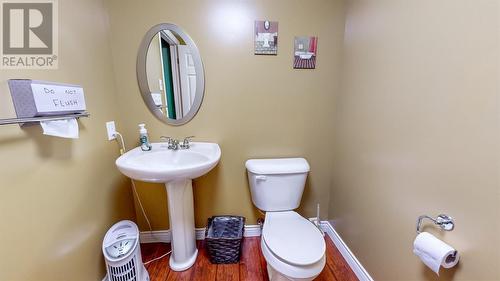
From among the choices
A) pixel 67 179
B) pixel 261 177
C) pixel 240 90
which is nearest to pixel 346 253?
pixel 261 177

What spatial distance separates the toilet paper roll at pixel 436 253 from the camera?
756mm

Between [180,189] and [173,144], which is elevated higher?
[173,144]

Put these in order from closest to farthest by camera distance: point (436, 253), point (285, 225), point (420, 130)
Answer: point (436, 253), point (420, 130), point (285, 225)

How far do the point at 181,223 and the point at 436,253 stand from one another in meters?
1.33

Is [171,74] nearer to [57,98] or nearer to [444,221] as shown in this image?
[57,98]

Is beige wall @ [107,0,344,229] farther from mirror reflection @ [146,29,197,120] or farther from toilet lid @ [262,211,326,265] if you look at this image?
toilet lid @ [262,211,326,265]

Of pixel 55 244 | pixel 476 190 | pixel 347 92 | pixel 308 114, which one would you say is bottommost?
pixel 55 244

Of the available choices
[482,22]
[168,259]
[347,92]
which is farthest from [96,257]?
[482,22]

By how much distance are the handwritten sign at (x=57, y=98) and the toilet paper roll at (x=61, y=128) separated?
2.1 inches

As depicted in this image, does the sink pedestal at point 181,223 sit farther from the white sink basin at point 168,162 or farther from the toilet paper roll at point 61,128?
the toilet paper roll at point 61,128

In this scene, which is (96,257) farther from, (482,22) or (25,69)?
(482,22)

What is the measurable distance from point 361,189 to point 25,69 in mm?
1833

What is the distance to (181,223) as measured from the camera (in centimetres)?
141

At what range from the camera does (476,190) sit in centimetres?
70
